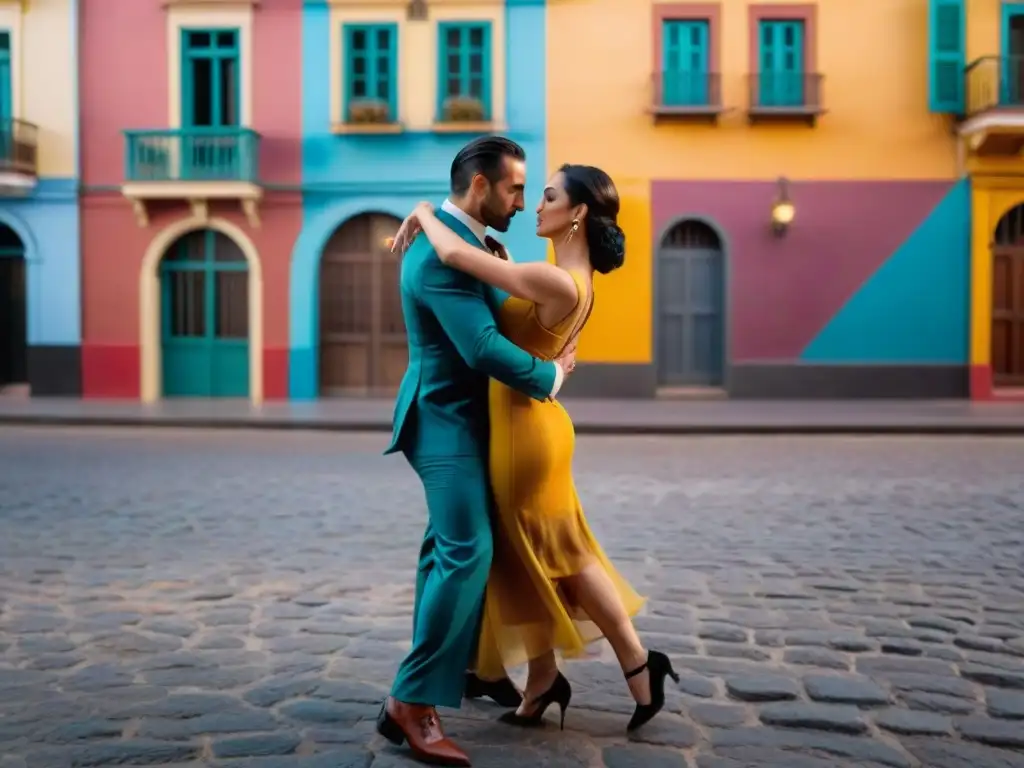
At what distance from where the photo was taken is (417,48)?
18.7 meters

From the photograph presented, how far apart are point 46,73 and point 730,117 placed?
11.8 meters

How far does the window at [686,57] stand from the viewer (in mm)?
18531

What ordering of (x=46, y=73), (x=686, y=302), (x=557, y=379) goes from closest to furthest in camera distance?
(x=557, y=379) → (x=686, y=302) → (x=46, y=73)

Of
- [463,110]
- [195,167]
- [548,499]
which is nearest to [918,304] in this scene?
[463,110]

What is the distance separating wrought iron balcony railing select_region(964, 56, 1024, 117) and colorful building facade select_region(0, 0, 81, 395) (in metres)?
15.2

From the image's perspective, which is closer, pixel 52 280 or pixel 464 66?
pixel 464 66

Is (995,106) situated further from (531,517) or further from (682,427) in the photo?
(531,517)

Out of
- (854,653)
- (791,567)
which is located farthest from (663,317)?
(854,653)

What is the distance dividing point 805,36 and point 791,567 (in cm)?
1488

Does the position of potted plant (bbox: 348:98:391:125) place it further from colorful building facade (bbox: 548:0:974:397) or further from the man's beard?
the man's beard

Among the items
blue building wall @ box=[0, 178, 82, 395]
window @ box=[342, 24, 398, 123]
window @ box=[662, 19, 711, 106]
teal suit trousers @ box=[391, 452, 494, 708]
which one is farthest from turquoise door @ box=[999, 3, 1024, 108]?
teal suit trousers @ box=[391, 452, 494, 708]

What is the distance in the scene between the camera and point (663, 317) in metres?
18.9

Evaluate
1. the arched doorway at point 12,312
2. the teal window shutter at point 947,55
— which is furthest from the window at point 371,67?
the teal window shutter at point 947,55

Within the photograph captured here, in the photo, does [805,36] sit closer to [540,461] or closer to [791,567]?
[791,567]
